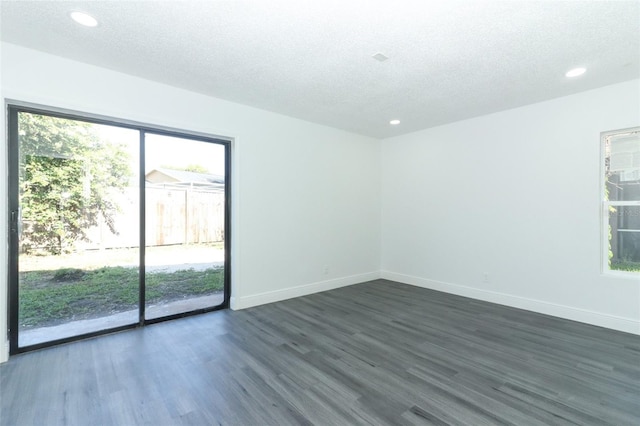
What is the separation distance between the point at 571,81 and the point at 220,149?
13.8 ft

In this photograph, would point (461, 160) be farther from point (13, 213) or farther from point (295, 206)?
point (13, 213)

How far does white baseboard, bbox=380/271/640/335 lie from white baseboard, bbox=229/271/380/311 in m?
0.84

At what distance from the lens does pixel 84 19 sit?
2.14 metres

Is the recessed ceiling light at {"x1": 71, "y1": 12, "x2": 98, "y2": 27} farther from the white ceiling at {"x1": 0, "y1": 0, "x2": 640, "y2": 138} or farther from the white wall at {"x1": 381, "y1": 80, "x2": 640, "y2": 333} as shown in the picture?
the white wall at {"x1": 381, "y1": 80, "x2": 640, "y2": 333}

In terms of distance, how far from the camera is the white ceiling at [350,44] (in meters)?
2.02

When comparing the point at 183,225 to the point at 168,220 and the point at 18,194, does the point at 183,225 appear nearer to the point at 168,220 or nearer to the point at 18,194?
the point at 168,220

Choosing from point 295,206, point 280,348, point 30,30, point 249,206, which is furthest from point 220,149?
point 280,348

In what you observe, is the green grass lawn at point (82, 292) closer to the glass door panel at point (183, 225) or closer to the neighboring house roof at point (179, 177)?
the glass door panel at point (183, 225)

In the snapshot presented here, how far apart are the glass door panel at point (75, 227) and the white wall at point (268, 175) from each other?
258 mm

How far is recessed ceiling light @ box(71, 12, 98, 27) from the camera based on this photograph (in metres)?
2.09

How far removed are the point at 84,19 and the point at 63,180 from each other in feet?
5.06

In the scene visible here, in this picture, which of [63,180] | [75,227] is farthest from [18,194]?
[75,227]

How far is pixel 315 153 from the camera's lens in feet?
15.5

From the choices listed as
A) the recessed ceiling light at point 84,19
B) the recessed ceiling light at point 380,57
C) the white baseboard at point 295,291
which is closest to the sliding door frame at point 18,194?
the white baseboard at point 295,291
